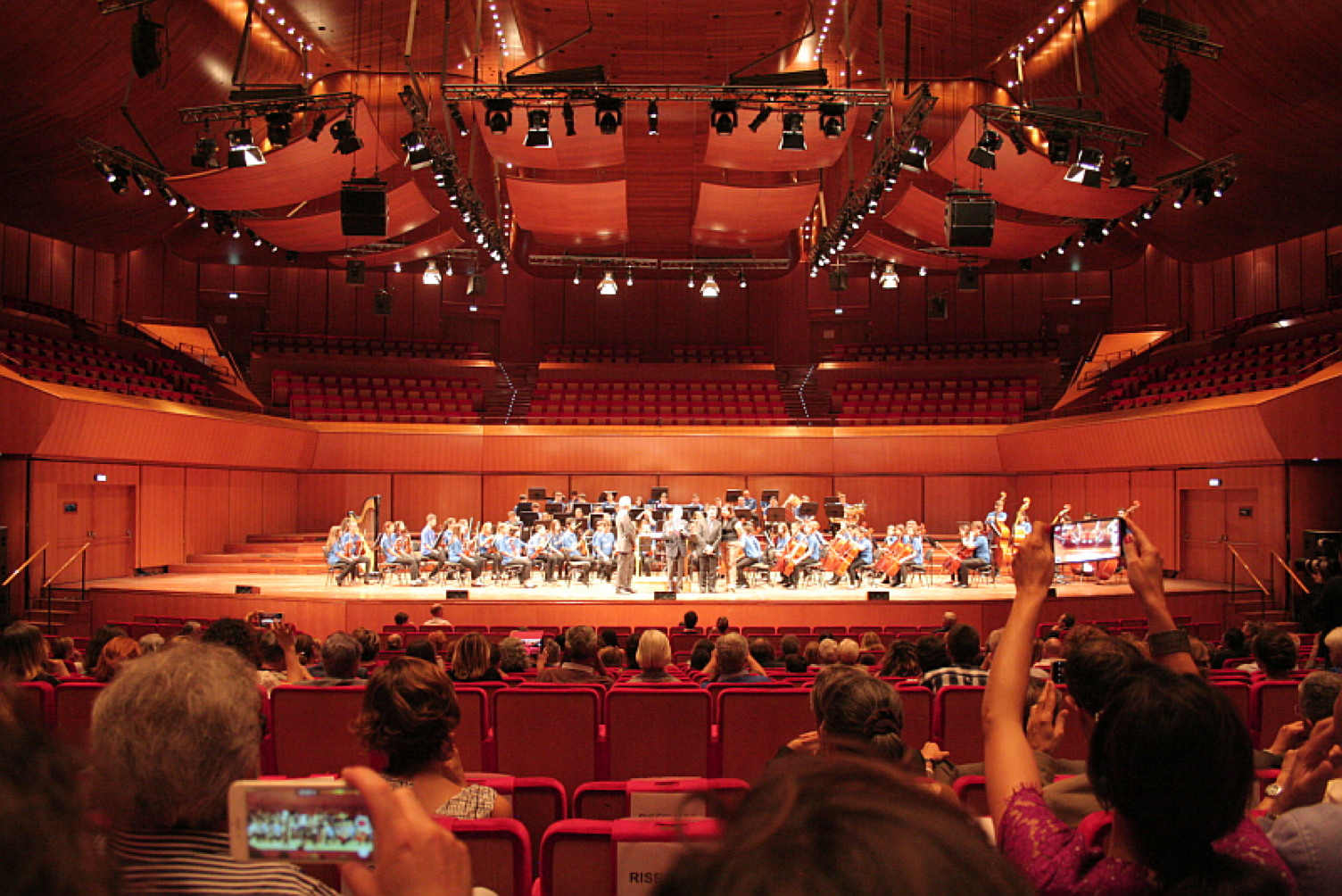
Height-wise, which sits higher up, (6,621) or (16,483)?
(16,483)

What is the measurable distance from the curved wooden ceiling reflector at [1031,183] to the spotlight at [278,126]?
906cm

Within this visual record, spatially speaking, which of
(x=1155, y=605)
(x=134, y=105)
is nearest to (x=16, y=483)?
(x=134, y=105)

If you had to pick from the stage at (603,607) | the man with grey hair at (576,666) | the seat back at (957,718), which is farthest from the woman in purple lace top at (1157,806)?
the stage at (603,607)

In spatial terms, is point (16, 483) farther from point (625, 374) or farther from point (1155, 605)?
point (1155, 605)

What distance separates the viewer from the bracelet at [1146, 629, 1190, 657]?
1.86 meters

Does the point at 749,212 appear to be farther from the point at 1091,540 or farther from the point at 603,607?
the point at 1091,540

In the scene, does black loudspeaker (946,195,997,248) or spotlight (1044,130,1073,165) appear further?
black loudspeaker (946,195,997,248)

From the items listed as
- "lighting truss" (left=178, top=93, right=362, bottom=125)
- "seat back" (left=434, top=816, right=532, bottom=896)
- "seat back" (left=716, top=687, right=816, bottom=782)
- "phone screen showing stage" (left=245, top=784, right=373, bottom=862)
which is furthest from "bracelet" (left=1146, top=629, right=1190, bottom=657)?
"lighting truss" (left=178, top=93, right=362, bottom=125)

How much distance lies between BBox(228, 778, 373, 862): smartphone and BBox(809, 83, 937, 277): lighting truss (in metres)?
11.0

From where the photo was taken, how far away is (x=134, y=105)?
1368 centimetres

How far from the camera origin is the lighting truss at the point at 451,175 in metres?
11.4

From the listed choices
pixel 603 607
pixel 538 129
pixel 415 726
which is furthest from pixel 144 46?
pixel 415 726

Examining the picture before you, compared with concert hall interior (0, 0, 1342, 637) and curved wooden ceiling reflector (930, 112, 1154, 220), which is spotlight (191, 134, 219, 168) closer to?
concert hall interior (0, 0, 1342, 637)

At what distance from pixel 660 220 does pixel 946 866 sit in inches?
790
